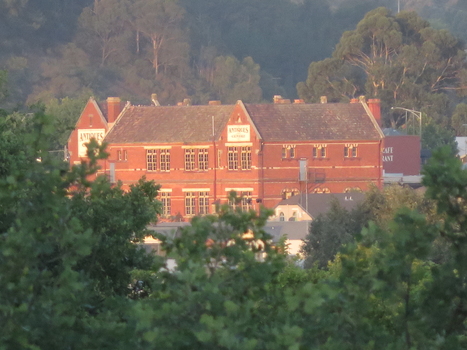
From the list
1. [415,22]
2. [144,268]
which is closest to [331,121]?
[415,22]

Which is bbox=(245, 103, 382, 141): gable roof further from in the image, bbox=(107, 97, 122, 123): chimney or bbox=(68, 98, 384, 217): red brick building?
bbox=(107, 97, 122, 123): chimney

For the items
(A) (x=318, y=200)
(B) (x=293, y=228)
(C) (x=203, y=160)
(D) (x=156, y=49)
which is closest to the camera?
(B) (x=293, y=228)

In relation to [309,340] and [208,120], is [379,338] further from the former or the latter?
[208,120]

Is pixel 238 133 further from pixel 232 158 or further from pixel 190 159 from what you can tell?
pixel 190 159

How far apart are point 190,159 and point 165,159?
4.92 feet

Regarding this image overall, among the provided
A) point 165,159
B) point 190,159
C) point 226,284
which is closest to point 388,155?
point 190,159

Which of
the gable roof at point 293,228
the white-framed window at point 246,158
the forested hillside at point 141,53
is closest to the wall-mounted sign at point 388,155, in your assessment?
the white-framed window at point 246,158

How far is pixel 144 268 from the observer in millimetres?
11195

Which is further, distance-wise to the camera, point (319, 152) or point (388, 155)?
point (388, 155)

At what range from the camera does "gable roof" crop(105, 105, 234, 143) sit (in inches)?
2491

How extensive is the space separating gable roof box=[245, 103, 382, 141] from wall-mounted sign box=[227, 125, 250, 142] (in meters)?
0.77

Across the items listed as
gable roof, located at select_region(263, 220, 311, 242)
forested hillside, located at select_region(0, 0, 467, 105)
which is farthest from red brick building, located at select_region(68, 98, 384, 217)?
forested hillside, located at select_region(0, 0, 467, 105)

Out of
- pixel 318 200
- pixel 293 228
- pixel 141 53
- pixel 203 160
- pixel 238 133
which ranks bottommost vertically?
pixel 293 228

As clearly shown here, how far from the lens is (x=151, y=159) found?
2530 inches
